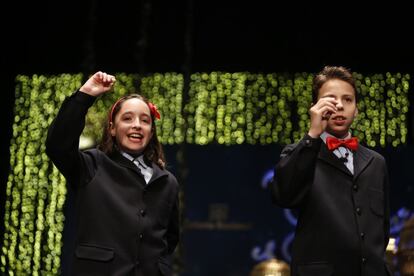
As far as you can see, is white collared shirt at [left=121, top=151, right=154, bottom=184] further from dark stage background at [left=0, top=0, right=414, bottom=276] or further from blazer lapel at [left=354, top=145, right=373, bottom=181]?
dark stage background at [left=0, top=0, right=414, bottom=276]

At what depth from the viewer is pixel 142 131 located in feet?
6.91

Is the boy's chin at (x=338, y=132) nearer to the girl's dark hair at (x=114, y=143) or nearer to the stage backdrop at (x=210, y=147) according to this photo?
the girl's dark hair at (x=114, y=143)

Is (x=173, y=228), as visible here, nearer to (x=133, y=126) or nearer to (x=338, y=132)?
(x=133, y=126)

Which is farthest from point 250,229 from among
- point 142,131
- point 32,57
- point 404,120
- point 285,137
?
point 142,131

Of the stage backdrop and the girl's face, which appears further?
the stage backdrop

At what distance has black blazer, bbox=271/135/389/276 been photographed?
1.73 m

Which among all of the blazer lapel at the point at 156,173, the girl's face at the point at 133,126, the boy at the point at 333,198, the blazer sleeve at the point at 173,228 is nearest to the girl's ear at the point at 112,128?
the girl's face at the point at 133,126

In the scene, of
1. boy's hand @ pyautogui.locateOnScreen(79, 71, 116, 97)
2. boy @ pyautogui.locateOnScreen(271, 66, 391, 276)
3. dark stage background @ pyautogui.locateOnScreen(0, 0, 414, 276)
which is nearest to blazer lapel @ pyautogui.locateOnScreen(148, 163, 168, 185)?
boy's hand @ pyautogui.locateOnScreen(79, 71, 116, 97)

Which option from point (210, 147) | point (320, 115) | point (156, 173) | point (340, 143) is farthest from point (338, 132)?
point (210, 147)

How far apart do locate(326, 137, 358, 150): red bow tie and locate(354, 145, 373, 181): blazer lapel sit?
23mm

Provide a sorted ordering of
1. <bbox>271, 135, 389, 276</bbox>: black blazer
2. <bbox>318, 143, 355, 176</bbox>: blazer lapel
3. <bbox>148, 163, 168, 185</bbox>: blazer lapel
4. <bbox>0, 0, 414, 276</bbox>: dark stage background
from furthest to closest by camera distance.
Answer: <bbox>0, 0, 414, 276</bbox>: dark stage background → <bbox>148, 163, 168, 185</bbox>: blazer lapel → <bbox>318, 143, 355, 176</bbox>: blazer lapel → <bbox>271, 135, 389, 276</bbox>: black blazer

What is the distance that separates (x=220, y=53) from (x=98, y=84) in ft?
12.7

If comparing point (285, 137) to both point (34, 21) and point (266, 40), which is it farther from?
point (34, 21)

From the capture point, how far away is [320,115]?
177 centimetres
